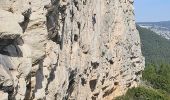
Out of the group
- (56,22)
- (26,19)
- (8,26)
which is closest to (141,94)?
(56,22)

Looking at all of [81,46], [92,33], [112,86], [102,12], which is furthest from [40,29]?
[112,86]

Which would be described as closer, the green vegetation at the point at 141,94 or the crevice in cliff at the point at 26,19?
the crevice in cliff at the point at 26,19

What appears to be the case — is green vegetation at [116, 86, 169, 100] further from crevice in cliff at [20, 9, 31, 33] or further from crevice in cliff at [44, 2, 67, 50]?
crevice in cliff at [20, 9, 31, 33]

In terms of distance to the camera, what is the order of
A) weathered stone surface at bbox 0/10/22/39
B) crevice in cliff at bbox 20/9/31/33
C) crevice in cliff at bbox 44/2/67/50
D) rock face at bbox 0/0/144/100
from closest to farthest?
weathered stone surface at bbox 0/10/22/39 → rock face at bbox 0/0/144/100 → crevice in cliff at bbox 20/9/31/33 → crevice in cliff at bbox 44/2/67/50

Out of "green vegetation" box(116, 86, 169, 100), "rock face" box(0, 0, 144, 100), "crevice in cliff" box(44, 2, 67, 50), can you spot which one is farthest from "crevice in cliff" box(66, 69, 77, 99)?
"green vegetation" box(116, 86, 169, 100)

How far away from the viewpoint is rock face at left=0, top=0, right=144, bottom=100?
1516cm

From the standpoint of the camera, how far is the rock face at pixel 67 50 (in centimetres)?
1516

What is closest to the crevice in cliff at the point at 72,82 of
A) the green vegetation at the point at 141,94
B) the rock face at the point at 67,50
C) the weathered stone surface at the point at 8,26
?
the rock face at the point at 67,50

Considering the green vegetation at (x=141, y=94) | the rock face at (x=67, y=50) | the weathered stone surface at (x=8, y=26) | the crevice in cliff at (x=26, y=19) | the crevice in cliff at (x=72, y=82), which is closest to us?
the weathered stone surface at (x=8, y=26)

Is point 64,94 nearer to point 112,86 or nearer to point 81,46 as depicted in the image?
point 81,46

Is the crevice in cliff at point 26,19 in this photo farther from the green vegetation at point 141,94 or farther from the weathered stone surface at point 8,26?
the green vegetation at point 141,94

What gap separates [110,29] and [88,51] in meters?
10.5

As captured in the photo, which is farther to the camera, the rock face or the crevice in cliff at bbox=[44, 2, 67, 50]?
the crevice in cliff at bbox=[44, 2, 67, 50]

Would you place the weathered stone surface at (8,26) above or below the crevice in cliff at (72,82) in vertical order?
above
